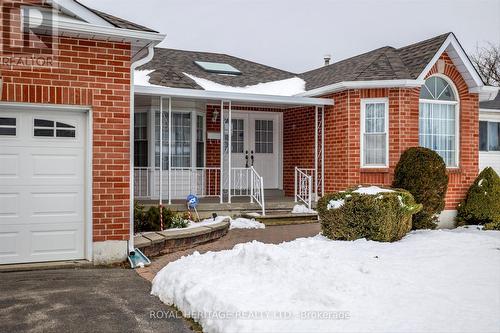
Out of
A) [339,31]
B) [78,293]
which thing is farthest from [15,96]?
[339,31]

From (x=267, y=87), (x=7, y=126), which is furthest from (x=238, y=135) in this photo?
(x=7, y=126)

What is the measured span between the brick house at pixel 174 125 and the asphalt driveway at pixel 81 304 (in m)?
0.87

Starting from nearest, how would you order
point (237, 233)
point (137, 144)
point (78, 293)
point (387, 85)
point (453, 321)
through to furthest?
point (453, 321), point (78, 293), point (237, 233), point (387, 85), point (137, 144)

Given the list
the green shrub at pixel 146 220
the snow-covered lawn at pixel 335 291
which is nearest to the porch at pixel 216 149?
the green shrub at pixel 146 220

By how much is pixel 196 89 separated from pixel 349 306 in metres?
8.37

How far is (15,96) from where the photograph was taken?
6.61m

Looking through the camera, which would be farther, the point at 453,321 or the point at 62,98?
the point at 62,98

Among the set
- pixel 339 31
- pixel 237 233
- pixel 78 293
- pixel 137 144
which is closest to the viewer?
pixel 78 293

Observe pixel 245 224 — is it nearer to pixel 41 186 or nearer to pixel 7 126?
pixel 41 186

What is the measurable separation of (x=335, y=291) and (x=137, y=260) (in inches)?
138

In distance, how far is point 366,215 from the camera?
8047mm

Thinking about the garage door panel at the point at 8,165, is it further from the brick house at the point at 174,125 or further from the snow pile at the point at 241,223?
the snow pile at the point at 241,223

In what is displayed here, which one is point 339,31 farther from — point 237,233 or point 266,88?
point 237,233

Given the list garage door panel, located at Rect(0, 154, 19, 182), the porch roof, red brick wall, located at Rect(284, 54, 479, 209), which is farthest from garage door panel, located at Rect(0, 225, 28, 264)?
red brick wall, located at Rect(284, 54, 479, 209)
